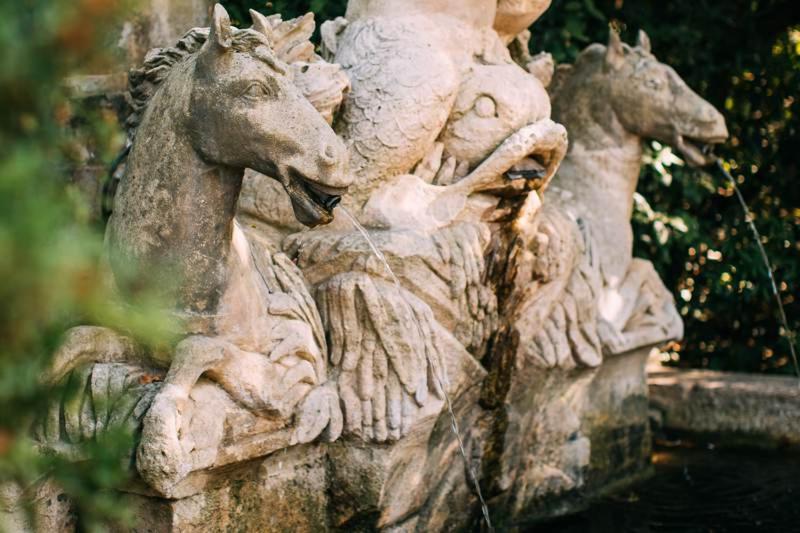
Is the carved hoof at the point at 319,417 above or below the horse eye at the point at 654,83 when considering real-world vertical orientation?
below

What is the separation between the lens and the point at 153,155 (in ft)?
9.30

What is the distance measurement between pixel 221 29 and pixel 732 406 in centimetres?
355

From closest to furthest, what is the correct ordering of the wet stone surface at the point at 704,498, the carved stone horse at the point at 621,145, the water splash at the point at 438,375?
the water splash at the point at 438,375, the wet stone surface at the point at 704,498, the carved stone horse at the point at 621,145

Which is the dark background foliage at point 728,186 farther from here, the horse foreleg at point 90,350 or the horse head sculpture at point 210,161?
the horse foreleg at point 90,350

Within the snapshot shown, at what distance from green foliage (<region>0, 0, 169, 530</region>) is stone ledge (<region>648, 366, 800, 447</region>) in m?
4.56

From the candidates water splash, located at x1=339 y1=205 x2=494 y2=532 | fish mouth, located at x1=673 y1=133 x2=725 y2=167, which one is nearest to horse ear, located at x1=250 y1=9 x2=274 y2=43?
water splash, located at x1=339 y1=205 x2=494 y2=532

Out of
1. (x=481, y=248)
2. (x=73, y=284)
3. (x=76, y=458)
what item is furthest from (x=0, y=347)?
(x=481, y=248)

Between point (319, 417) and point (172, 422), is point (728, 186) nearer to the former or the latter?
point (319, 417)

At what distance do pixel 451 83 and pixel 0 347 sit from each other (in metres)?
2.69

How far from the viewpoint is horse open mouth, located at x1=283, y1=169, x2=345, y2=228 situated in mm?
2807

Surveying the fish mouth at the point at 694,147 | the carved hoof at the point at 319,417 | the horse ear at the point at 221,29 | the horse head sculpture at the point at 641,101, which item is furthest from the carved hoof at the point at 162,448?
the fish mouth at the point at 694,147

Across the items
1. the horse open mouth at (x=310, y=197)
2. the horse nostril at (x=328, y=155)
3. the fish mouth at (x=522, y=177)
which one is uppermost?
the horse nostril at (x=328, y=155)

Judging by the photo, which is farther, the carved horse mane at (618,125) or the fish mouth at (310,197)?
the carved horse mane at (618,125)

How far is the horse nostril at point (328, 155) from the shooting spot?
2770 millimetres
